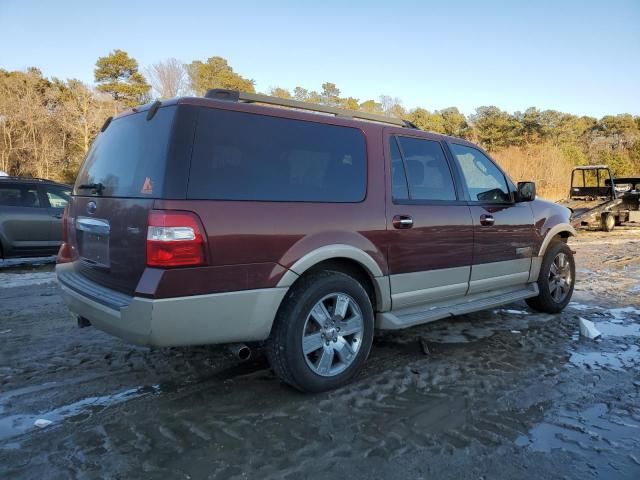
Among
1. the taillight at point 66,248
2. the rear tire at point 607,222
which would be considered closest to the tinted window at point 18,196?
the taillight at point 66,248

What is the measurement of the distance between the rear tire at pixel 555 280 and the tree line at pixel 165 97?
22.3 m

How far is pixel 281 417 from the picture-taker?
2.91 meters

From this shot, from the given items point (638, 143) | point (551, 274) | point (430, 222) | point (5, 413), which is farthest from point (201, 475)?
point (638, 143)

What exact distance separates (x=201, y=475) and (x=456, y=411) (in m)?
1.61

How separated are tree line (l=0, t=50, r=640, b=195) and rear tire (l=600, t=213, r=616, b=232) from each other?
1100 centimetres

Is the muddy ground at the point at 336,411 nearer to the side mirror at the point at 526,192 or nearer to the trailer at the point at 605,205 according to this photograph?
the side mirror at the point at 526,192

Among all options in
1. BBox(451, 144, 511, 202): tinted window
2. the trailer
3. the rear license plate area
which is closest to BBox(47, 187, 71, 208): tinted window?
the rear license plate area

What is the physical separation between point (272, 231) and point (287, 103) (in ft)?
3.66

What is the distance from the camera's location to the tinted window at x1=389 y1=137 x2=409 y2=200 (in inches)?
147

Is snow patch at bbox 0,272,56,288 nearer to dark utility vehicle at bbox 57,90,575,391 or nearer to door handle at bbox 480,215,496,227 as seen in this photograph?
dark utility vehicle at bbox 57,90,575,391

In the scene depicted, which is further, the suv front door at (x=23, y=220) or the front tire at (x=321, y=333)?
the suv front door at (x=23, y=220)

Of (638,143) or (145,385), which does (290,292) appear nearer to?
(145,385)

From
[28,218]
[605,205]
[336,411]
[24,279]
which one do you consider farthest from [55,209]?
[605,205]

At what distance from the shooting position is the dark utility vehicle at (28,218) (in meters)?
8.10
